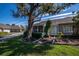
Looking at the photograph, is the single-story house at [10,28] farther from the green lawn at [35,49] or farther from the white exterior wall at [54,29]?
the white exterior wall at [54,29]

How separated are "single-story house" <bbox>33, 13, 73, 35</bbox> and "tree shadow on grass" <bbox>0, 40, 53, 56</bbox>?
31 cm

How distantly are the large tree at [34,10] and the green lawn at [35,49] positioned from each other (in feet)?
0.78

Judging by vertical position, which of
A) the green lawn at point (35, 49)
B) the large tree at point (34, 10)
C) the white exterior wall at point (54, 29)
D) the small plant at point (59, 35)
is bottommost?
the green lawn at point (35, 49)

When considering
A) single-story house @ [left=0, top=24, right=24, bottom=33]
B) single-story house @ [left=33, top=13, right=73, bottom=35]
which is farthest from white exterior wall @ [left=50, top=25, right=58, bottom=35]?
single-story house @ [left=0, top=24, right=24, bottom=33]

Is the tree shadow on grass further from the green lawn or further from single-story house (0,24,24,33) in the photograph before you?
single-story house (0,24,24,33)

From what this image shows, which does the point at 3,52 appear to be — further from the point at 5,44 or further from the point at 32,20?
the point at 32,20

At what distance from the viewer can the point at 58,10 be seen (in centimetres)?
605

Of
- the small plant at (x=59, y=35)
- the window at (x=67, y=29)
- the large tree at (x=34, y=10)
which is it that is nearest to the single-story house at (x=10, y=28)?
the large tree at (x=34, y=10)

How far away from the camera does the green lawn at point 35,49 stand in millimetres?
5941

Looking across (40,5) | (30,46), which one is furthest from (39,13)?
(30,46)

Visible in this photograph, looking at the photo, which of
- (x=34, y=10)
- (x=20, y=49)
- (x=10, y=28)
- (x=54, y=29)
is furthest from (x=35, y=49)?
(x=34, y=10)

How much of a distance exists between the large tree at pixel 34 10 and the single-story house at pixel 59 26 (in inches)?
4.5

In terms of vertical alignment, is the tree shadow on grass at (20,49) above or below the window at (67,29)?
below

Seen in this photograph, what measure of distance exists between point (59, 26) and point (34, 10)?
0.57 m
